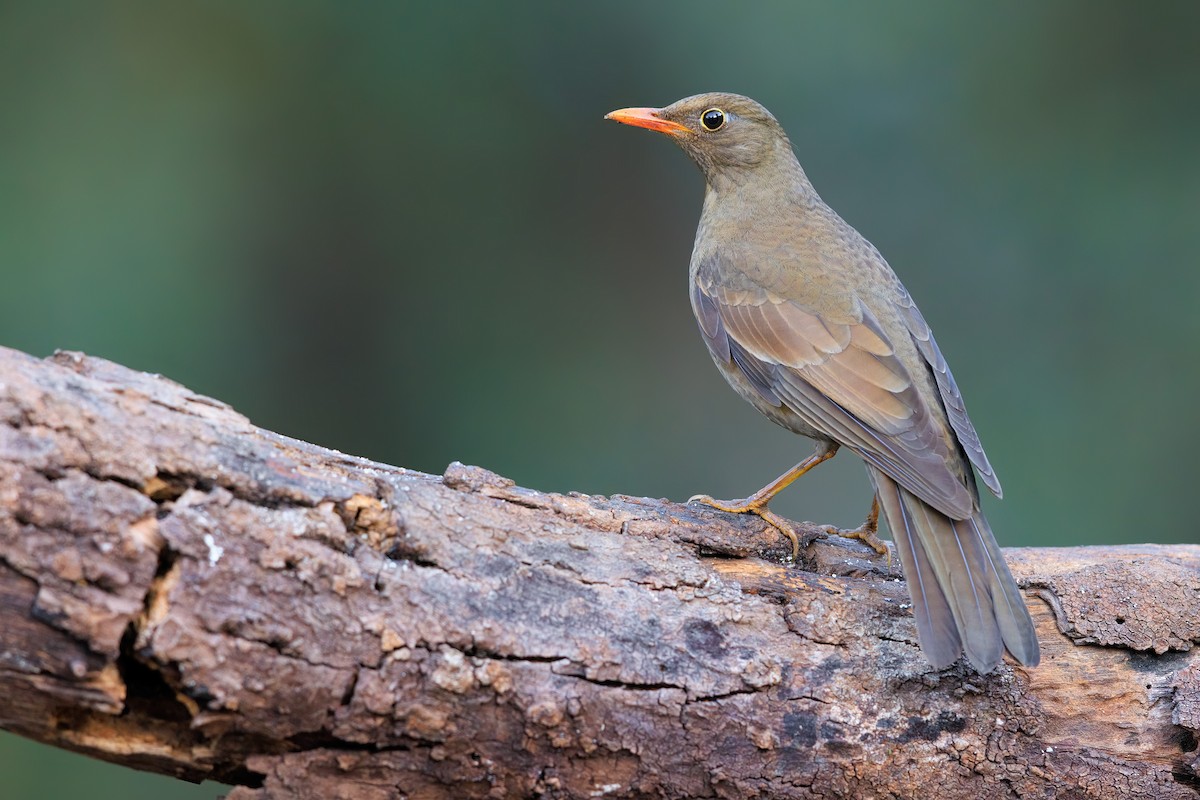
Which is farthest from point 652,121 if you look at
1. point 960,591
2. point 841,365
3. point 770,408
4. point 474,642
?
point 474,642

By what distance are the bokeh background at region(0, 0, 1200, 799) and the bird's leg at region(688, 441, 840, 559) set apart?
7.38 feet

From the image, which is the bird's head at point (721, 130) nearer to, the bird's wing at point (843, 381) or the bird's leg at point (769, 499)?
the bird's wing at point (843, 381)

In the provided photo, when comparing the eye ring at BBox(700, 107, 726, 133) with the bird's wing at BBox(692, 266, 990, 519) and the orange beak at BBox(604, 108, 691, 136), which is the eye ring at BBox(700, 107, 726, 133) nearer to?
the orange beak at BBox(604, 108, 691, 136)

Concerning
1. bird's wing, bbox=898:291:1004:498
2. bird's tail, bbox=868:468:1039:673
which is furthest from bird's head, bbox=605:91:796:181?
bird's tail, bbox=868:468:1039:673

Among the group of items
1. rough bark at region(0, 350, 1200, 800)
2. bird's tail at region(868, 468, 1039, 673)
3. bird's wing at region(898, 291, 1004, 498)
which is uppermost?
bird's wing at region(898, 291, 1004, 498)

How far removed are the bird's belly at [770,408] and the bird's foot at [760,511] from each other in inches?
14.9

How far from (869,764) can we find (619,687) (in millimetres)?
693

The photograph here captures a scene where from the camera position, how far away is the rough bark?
7.95 ft

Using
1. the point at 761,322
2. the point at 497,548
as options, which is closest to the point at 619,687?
the point at 497,548

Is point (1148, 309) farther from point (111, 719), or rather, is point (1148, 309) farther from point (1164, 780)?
point (111, 719)

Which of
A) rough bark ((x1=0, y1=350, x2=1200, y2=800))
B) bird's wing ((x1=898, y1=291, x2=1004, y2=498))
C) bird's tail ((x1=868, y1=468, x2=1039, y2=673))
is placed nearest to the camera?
rough bark ((x1=0, y1=350, x2=1200, y2=800))

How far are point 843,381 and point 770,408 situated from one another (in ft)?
1.29

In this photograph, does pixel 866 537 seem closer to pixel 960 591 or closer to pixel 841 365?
pixel 841 365

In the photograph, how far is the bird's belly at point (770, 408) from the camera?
14.0ft
